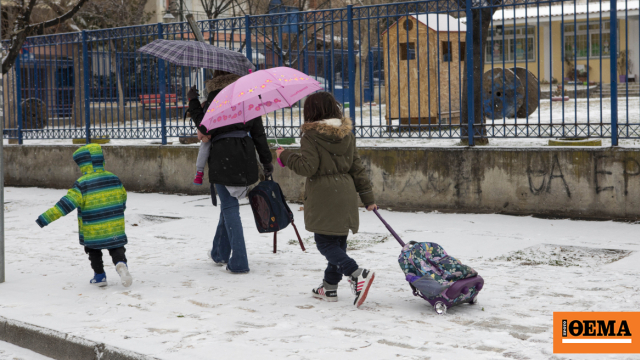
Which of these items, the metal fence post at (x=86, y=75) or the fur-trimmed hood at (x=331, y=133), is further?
the metal fence post at (x=86, y=75)

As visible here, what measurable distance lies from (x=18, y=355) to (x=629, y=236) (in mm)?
5594

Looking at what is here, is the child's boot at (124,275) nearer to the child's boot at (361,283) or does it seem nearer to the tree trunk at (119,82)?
the child's boot at (361,283)

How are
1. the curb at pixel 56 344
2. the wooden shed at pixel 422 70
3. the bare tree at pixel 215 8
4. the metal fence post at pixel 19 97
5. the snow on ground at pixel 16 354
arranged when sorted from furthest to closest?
the bare tree at pixel 215 8, the metal fence post at pixel 19 97, the wooden shed at pixel 422 70, the snow on ground at pixel 16 354, the curb at pixel 56 344

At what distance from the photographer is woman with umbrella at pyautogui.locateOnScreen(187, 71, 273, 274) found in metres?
6.04

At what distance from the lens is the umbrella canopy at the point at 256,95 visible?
17.6 feet

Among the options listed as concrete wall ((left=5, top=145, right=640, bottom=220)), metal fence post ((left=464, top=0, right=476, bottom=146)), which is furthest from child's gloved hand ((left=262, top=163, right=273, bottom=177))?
metal fence post ((left=464, top=0, right=476, bottom=146))

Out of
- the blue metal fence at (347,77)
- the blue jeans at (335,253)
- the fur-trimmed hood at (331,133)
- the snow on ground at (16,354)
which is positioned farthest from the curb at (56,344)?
the blue metal fence at (347,77)

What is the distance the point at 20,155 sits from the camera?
524 inches

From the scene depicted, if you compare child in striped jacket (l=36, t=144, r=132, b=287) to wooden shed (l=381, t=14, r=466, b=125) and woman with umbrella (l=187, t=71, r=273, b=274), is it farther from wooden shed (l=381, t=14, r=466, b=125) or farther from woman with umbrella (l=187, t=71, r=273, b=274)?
wooden shed (l=381, t=14, r=466, b=125)

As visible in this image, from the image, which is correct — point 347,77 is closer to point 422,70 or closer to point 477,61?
point 477,61

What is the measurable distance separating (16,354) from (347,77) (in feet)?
21.5

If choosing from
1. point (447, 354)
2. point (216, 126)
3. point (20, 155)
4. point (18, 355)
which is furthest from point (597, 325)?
point (20, 155)

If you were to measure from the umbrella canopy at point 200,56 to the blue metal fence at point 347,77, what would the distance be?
3.09m

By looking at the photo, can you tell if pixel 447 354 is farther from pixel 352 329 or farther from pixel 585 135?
pixel 585 135
